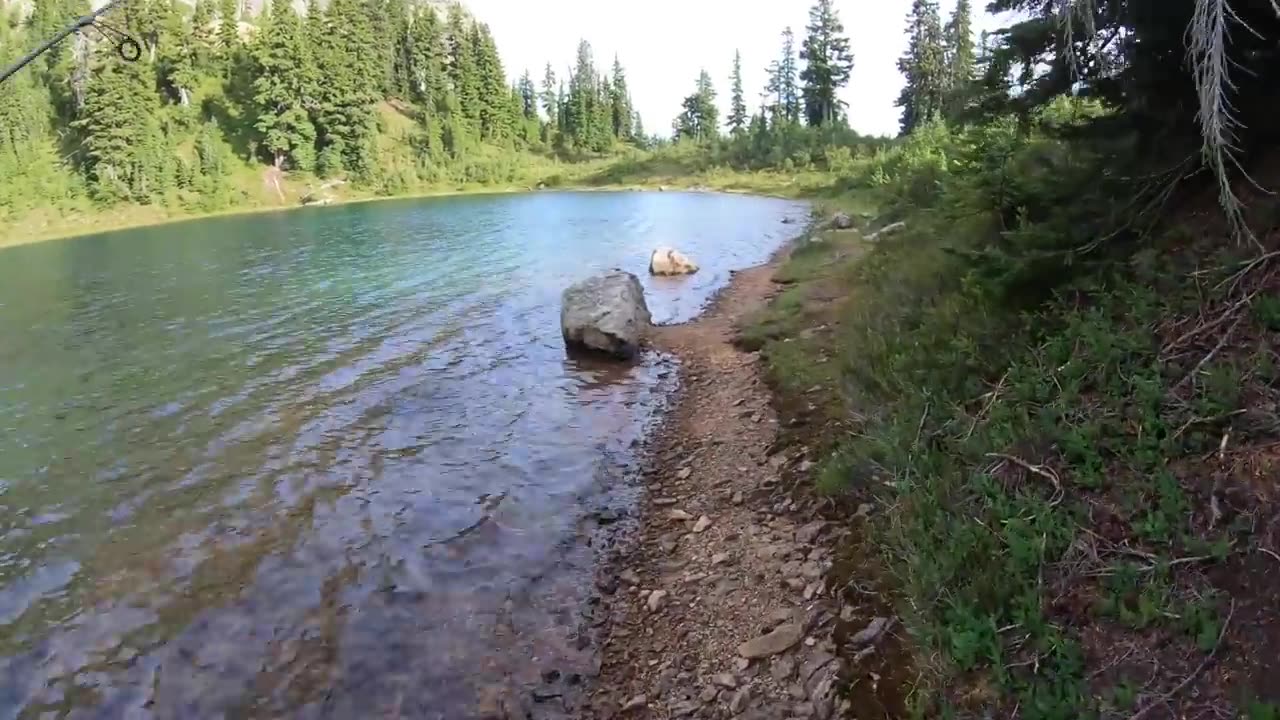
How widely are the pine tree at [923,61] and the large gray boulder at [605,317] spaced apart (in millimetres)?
57929


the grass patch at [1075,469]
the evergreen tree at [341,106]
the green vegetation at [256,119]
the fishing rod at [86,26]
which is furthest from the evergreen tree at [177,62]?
the grass patch at [1075,469]

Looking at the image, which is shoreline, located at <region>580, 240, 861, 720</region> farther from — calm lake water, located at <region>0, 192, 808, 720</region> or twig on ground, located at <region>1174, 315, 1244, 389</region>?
twig on ground, located at <region>1174, 315, 1244, 389</region>

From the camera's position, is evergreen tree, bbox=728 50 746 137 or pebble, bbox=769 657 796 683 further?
evergreen tree, bbox=728 50 746 137

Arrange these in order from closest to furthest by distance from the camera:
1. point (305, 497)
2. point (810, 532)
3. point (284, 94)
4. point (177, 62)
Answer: point (810, 532), point (305, 497), point (284, 94), point (177, 62)

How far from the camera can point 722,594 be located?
6668mm

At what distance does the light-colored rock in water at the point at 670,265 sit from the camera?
2484 cm

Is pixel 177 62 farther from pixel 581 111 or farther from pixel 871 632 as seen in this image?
pixel 871 632

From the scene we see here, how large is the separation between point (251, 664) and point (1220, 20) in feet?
26.9

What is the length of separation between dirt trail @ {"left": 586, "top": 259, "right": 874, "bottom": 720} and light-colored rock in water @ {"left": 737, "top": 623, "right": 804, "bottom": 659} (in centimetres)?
1

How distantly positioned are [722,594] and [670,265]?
19106 millimetres

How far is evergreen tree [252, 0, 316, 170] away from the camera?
253 ft

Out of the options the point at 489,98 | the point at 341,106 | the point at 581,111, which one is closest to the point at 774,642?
the point at 341,106

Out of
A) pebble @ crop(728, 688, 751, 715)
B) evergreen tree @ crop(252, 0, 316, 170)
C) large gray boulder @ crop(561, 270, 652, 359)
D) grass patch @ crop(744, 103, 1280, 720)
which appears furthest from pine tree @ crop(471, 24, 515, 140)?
pebble @ crop(728, 688, 751, 715)

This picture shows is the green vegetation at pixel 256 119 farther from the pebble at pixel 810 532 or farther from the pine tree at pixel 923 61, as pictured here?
the pebble at pixel 810 532
